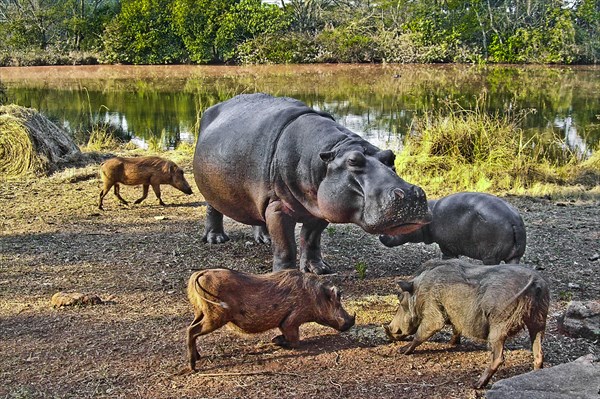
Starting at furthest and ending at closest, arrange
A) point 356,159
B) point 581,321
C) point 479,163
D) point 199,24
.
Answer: point 199,24 → point 479,163 → point 581,321 → point 356,159

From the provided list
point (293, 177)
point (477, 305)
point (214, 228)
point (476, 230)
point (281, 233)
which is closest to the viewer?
point (477, 305)

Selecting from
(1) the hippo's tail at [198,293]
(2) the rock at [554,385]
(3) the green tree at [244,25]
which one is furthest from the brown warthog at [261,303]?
(3) the green tree at [244,25]

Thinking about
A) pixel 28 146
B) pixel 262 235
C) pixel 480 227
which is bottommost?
pixel 262 235

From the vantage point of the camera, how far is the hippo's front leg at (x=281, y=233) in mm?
5238

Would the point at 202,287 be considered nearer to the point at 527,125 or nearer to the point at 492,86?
the point at 527,125

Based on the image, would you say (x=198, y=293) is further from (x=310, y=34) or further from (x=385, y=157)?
(x=310, y=34)

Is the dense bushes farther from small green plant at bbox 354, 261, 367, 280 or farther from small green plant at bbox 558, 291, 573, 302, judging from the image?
small green plant at bbox 558, 291, 573, 302

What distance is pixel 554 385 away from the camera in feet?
11.0

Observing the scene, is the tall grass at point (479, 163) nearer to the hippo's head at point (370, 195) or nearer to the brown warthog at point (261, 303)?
the hippo's head at point (370, 195)

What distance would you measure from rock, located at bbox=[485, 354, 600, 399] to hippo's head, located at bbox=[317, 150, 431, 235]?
1224 mm

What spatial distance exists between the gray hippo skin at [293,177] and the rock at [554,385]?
4.04 feet

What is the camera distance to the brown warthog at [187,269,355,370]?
392 centimetres

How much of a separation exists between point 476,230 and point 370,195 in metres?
1.40

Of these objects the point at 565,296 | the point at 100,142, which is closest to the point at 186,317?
the point at 565,296
